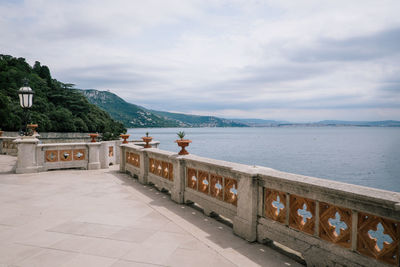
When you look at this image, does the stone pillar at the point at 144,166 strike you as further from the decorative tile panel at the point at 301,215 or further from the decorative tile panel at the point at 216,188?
the decorative tile panel at the point at 301,215

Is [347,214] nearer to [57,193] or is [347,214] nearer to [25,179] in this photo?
[57,193]

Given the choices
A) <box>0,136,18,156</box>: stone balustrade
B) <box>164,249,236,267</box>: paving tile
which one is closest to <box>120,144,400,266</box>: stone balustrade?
<box>164,249,236,267</box>: paving tile

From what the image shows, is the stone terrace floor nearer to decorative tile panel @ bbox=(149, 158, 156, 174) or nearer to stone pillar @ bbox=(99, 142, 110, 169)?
decorative tile panel @ bbox=(149, 158, 156, 174)

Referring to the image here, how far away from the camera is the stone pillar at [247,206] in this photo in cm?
482

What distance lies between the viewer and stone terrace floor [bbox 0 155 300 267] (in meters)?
4.10

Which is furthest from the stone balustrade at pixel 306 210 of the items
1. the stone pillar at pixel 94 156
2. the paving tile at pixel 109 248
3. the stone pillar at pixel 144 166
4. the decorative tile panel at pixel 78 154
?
the decorative tile panel at pixel 78 154

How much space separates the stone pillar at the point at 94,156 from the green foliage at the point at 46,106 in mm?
37382

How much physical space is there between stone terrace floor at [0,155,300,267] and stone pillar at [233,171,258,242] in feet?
0.63

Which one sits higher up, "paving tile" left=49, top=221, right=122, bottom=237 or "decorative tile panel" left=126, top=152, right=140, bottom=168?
"decorative tile panel" left=126, top=152, right=140, bottom=168

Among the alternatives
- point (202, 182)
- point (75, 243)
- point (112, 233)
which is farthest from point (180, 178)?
point (75, 243)

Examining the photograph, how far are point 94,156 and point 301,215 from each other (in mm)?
10635

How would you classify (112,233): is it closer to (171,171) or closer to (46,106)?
(171,171)

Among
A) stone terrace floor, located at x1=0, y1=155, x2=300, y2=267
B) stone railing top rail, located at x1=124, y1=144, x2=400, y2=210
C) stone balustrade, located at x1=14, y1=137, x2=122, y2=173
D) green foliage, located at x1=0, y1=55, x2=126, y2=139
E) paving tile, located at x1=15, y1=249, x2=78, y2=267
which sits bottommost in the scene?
stone terrace floor, located at x1=0, y1=155, x2=300, y2=267

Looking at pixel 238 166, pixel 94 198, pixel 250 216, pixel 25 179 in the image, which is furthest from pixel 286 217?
pixel 25 179
